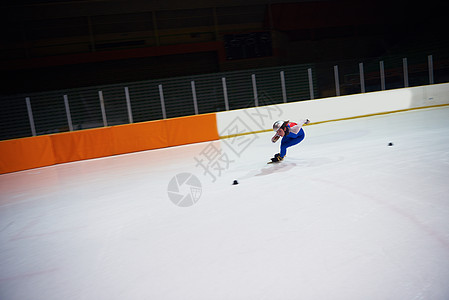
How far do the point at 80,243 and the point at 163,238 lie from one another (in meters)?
0.98

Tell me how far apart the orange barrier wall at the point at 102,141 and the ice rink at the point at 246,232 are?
12.6ft

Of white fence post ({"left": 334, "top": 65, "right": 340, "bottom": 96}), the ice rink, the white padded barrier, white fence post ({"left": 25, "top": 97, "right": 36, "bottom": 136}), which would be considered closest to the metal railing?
white fence post ({"left": 334, "top": 65, "right": 340, "bottom": 96})

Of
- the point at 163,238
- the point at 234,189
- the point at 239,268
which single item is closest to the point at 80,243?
the point at 163,238

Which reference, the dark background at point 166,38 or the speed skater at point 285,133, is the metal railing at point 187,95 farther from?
the speed skater at point 285,133

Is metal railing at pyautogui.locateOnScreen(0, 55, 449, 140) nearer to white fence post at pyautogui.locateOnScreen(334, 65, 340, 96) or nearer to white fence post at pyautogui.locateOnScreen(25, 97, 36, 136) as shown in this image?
white fence post at pyautogui.locateOnScreen(334, 65, 340, 96)

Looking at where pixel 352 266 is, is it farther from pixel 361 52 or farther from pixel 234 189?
pixel 361 52

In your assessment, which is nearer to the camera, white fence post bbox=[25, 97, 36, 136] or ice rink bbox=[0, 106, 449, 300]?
ice rink bbox=[0, 106, 449, 300]

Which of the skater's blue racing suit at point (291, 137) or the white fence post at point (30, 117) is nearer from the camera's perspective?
the skater's blue racing suit at point (291, 137)

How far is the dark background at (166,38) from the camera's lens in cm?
1962

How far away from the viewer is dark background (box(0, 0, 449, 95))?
1962 centimetres

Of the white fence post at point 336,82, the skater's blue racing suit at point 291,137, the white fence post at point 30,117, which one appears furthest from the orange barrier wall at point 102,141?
the white fence post at point 336,82

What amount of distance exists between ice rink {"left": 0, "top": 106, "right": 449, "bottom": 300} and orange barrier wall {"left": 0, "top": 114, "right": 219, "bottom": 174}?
3.84 m

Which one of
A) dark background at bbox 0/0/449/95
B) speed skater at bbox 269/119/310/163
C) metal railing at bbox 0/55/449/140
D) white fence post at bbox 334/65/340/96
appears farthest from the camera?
dark background at bbox 0/0/449/95

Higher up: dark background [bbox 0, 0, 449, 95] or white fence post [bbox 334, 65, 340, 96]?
dark background [bbox 0, 0, 449, 95]
